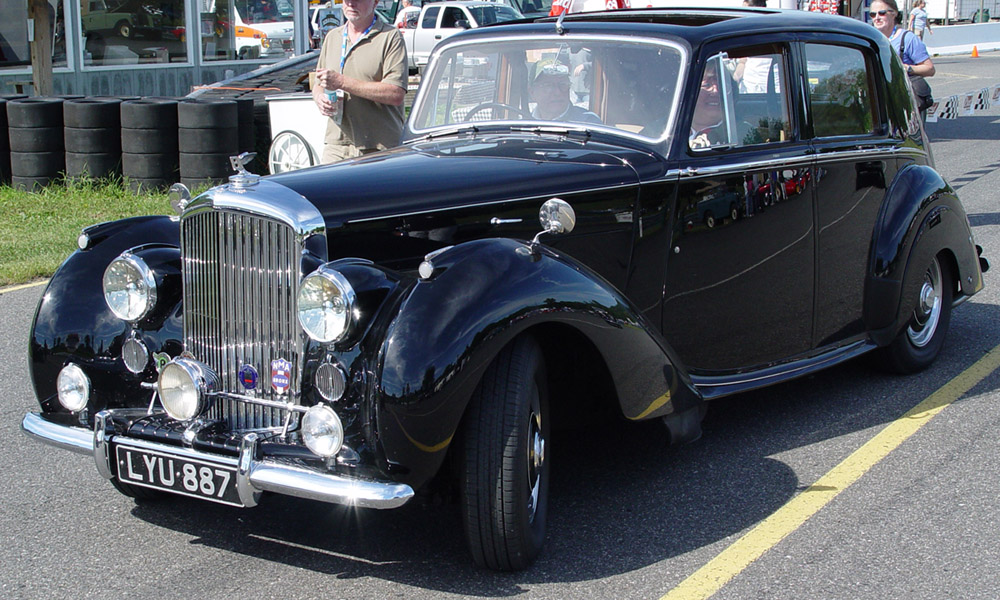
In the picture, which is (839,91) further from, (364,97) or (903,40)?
(903,40)

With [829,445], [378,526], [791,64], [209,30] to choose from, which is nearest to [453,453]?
[378,526]

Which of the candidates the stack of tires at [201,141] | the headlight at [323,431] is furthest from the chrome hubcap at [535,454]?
the stack of tires at [201,141]

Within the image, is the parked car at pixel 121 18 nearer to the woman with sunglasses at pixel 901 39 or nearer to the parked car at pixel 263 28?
the parked car at pixel 263 28

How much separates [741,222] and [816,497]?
1.10 m

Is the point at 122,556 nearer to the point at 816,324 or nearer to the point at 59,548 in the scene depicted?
the point at 59,548

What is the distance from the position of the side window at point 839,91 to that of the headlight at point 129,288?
9.19ft

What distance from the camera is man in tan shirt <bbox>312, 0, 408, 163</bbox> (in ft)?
19.6

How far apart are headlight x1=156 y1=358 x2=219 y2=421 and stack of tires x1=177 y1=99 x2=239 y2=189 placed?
21.6 ft

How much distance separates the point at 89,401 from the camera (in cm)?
351

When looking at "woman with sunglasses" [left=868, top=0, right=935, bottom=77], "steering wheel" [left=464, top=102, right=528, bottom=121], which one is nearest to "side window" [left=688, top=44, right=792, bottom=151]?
"steering wheel" [left=464, top=102, right=528, bottom=121]

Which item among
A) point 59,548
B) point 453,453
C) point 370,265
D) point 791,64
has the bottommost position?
point 59,548

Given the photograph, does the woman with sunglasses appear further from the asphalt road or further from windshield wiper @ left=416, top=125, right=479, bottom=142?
windshield wiper @ left=416, top=125, right=479, bottom=142

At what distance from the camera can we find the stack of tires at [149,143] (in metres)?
9.59

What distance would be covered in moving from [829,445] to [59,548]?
2889 millimetres
